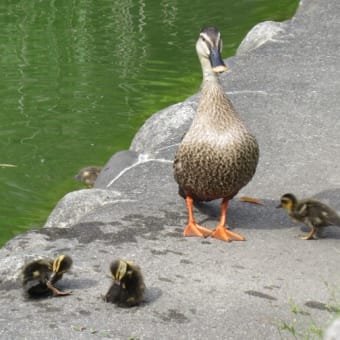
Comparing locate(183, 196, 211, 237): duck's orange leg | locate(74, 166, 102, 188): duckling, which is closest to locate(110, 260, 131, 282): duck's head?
locate(183, 196, 211, 237): duck's orange leg

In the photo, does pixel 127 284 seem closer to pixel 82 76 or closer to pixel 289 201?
pixel 289 201

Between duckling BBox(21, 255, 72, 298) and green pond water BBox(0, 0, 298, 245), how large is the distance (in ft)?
9.05

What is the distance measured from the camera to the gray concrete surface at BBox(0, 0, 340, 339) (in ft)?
19.2

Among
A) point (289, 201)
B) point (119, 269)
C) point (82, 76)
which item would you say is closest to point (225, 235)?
point (289, 201)

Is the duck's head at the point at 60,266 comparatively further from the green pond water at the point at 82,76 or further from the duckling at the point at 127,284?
the green pond water at the point at 82,76

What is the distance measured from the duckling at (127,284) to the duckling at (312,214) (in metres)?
1.68

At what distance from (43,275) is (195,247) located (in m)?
1.37

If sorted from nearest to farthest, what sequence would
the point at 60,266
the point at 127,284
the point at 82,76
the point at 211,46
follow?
the point at 127,284 → the point at 60,266 → the point at 211,46 → the point at 82,76

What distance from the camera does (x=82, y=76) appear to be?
43.3 ft

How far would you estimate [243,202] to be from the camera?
8.08 metres

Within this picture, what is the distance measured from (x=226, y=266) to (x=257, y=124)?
3260 mm

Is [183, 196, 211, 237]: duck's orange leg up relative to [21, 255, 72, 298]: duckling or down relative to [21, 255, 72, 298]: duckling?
down

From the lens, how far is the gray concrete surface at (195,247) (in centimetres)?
586

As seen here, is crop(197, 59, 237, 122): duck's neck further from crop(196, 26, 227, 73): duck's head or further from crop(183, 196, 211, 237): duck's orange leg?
crop(183, 196, 211, 237): duck's orange leg
